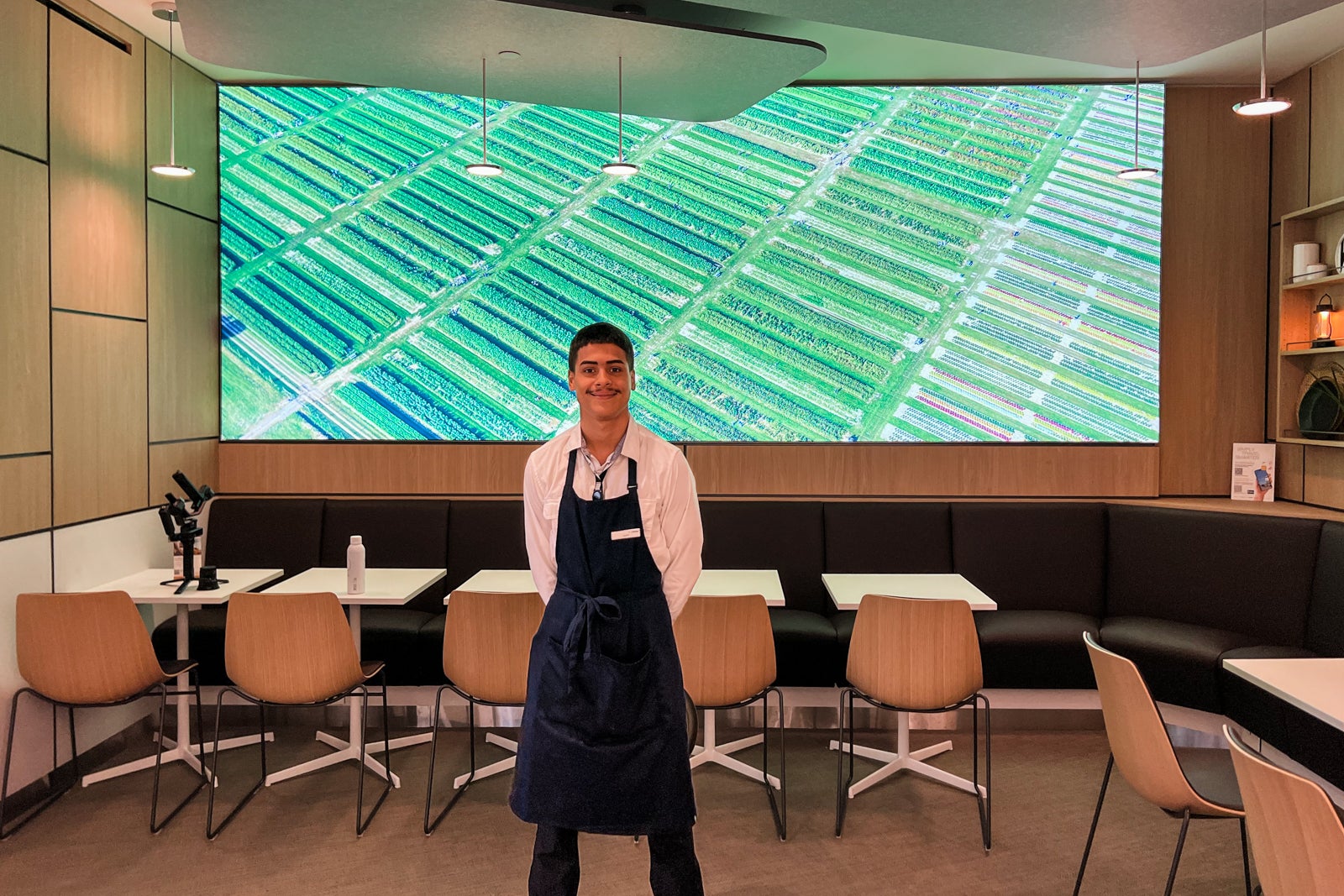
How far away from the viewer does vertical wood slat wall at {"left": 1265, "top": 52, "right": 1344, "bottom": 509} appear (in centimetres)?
457

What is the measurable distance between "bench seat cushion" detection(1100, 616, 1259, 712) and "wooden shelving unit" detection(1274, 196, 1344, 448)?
1.12m

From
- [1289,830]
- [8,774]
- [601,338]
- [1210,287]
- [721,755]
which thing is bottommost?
[721,755]

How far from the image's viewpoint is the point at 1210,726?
14.0 ft

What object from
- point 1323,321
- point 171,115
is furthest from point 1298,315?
point 171,115

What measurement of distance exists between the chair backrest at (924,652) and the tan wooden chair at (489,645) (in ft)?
3.97

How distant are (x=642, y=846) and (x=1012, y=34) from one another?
11.2 ft

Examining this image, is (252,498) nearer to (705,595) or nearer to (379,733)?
(379,733)

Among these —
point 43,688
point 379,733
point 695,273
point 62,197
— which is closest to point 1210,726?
point 695,273

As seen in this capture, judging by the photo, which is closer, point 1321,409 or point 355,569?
point 355,569

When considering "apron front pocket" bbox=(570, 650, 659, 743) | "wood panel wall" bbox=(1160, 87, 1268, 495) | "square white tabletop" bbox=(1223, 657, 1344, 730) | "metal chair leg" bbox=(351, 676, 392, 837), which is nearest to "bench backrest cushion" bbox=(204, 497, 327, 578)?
"metal chair leg" bbox=(351, 676, 392, 837)

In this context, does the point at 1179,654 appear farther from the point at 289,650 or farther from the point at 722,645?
the point at 289,650

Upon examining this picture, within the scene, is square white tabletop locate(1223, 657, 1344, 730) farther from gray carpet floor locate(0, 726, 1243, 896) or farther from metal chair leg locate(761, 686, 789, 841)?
metal chair leg locate(761, 686, 789, 841)

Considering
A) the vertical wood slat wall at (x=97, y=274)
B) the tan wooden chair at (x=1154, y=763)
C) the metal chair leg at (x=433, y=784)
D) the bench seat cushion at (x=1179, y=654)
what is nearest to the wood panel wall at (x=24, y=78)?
the vertical wood slat wall at (x=97, y=274)

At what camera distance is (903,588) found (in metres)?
3.96
